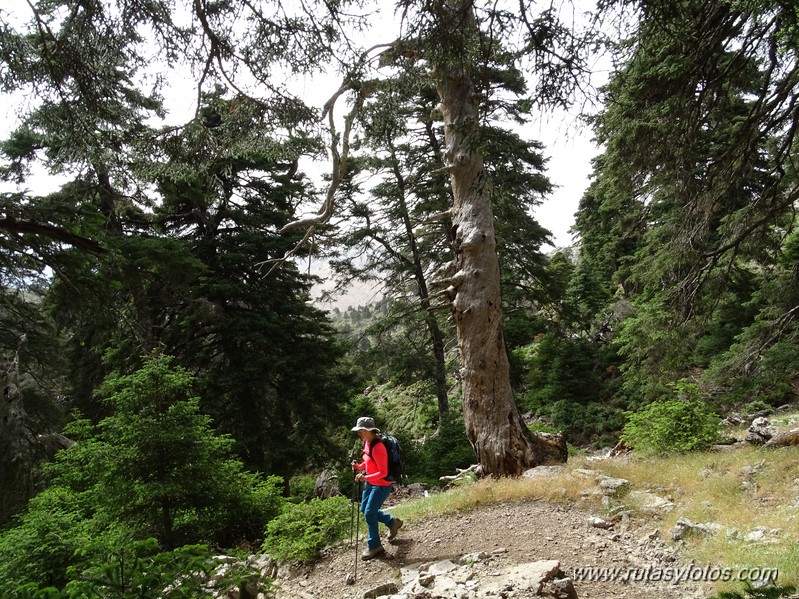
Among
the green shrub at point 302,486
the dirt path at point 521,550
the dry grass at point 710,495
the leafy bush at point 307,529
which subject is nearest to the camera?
the dry grass at point 710,495

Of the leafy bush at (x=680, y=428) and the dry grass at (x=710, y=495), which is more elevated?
the leafy bush at (x=680, y=428)

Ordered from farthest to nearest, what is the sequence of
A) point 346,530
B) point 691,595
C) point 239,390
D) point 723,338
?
point 723,338, point 239,390, point 346,530, point 691,595

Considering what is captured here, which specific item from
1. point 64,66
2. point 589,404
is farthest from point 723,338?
point 64,66

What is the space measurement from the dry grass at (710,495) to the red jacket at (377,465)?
1456 millimetres

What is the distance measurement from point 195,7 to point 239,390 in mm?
8881

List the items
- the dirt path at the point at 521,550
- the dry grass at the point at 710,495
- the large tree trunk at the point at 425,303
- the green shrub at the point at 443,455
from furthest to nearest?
the large tree trunk at the point at 425,303 → the green shrub at the point at 443,455 → the dirt path at the point at 521,550 → the dry grass at the point at 710,495

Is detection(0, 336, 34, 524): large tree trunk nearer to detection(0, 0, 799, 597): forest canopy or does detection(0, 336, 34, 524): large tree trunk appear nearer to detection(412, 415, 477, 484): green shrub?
detection(0, 0, 799, 597): forest canopy

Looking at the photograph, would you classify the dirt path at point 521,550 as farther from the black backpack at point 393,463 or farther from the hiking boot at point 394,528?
the black backpack at point 393,463

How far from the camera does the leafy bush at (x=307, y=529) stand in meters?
5.56

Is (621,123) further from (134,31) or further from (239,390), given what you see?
(239,390)

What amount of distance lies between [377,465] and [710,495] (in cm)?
356

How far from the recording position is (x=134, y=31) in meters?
5.23

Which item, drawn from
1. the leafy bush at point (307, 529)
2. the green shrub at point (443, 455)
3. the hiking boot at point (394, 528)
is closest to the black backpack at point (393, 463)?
the hiking boot at point (394, 528)

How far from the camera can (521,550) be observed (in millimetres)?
4578
